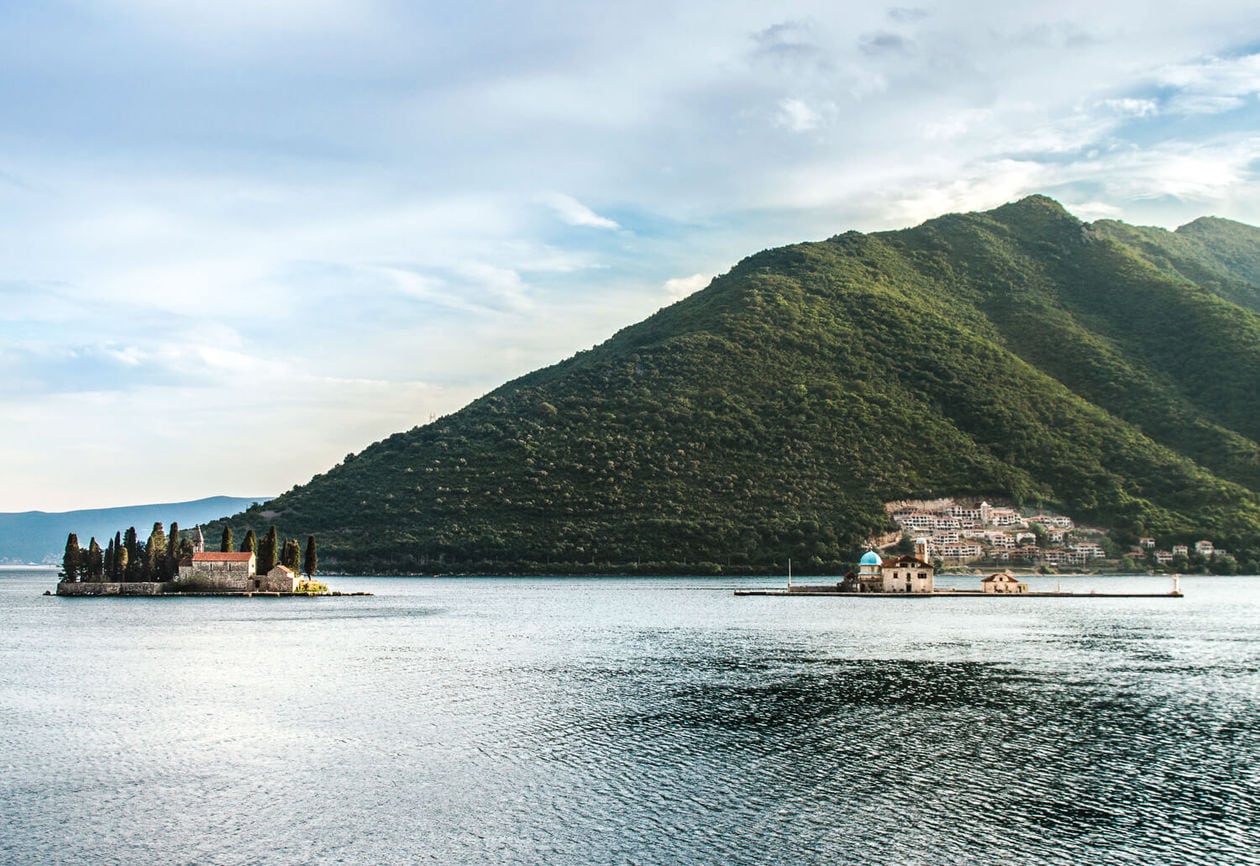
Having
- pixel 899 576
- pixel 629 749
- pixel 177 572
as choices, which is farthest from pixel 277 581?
pixel 629 749

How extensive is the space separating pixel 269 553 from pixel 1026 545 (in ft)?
393

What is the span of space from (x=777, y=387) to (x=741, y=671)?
460 ft

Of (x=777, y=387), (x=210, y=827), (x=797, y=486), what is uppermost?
(x=777, y=387)

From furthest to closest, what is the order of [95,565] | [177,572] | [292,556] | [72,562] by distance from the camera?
[292,556], [72,562], [95,565], [177,572]

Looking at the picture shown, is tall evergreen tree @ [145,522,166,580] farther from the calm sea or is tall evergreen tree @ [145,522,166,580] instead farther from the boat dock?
the boat dock

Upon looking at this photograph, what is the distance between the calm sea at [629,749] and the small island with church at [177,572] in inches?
2255

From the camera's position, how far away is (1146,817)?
30.1 meters

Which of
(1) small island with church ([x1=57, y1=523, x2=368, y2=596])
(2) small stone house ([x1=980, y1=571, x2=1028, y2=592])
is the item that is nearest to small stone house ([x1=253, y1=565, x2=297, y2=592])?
(1) small island with church ([x1=57, y1=523, x2=368, y2=596])

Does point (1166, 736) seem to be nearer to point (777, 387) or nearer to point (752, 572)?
point (752, 572)

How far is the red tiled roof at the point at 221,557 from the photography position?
137375 millimetres

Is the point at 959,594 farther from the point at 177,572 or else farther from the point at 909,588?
the point at 177,572

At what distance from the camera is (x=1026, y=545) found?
180m

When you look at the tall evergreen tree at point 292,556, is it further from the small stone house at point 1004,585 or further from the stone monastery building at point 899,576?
the small stone house at point 1004,585

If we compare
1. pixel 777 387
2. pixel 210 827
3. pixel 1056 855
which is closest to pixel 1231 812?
pixel 1056 855
